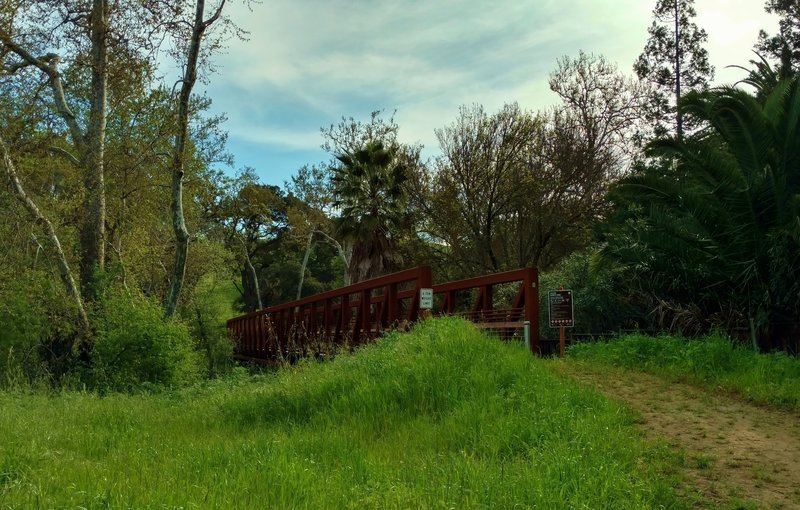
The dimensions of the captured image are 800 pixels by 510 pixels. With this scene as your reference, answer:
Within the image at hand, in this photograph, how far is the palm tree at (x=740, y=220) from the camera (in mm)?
10930

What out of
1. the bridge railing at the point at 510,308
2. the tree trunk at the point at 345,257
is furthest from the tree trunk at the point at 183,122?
the tree trunk at the point at 345,257

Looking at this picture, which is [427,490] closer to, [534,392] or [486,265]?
[534,392]

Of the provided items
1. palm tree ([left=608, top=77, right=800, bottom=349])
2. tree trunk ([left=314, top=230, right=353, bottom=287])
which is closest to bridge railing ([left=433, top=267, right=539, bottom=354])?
palm tree ([left=608, top=77, right=800, bottom=349])

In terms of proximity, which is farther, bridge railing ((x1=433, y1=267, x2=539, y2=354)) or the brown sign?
the brown sign

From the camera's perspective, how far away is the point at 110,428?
26.7 ft

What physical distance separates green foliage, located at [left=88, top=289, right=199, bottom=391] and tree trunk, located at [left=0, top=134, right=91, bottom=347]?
302 millimetres

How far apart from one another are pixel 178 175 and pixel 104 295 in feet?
11.8

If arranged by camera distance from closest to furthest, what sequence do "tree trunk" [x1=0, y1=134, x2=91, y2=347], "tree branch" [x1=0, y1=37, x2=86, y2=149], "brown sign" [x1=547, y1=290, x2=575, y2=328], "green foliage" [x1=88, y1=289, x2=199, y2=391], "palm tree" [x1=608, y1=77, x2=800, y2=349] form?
"palm tree" [x1=608, y1=77, x2=800, y2=349]
"brown sign" [x1=547, y1=290, x2=575, y2=328]
"tree trunk" [x1=0, y1=134, x2=91, y2=347]
"green foliage" [x1=88, y1=289, x2=199, y2=391]
"tree branch" [x1=0, y1=37, x2=86, y2=149]

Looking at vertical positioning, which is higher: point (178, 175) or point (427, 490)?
point (178, 175)

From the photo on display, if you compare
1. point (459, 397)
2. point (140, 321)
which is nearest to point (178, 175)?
point (140, 321)

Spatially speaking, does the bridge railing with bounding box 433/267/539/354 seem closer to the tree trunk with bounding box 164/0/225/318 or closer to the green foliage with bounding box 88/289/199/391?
the green foliage with bounding box 88/289/199/391

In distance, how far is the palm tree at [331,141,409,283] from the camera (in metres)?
28.4

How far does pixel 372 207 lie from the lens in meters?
28.4

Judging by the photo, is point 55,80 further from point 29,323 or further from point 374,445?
point 374,445
